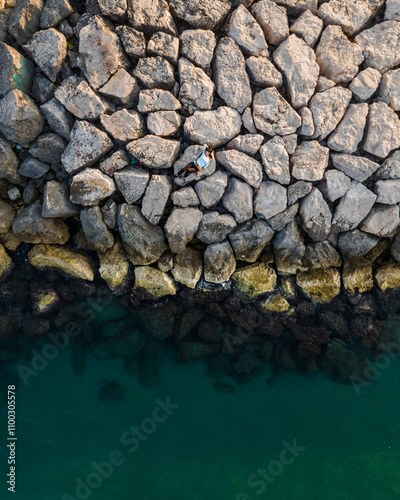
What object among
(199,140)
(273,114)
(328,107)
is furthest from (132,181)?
(328,107)

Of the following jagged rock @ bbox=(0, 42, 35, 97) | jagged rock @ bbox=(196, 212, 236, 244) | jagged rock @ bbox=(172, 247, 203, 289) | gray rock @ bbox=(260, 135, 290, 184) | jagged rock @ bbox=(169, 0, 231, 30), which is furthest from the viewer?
jagged rock @ bbox=(172, 247, 203, 289)

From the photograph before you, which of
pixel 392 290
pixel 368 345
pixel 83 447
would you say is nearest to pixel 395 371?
pixel 368 345

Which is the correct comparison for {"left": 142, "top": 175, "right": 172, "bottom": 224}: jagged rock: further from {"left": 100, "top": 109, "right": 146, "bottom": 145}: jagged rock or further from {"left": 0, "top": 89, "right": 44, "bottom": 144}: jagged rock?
{"left": 0, "top": 89, "right": 44, "bottom": 144}: jagged rock

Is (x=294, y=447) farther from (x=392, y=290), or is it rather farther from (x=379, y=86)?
(x=379, y=86)

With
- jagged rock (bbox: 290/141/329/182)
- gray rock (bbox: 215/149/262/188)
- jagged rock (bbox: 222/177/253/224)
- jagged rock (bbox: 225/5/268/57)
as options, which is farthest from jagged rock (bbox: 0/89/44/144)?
jagged rock (bbox: 290/141/329/182)

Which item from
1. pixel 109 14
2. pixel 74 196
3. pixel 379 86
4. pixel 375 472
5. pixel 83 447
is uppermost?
pixel 379 86

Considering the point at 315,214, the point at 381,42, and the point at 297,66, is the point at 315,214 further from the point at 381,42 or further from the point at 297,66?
the point at 381,42
